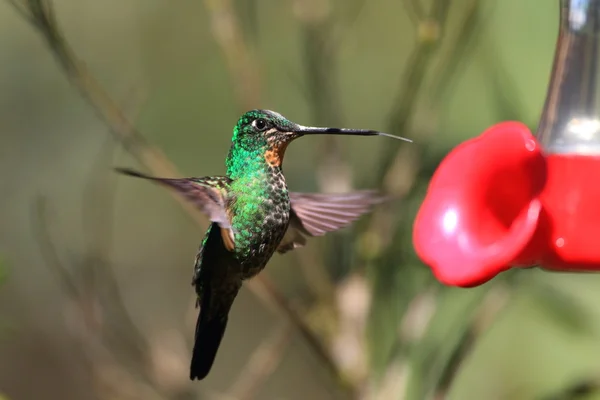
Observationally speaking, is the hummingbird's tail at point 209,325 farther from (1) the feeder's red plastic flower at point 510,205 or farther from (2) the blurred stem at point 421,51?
(2) the blurred stem at point 421,51

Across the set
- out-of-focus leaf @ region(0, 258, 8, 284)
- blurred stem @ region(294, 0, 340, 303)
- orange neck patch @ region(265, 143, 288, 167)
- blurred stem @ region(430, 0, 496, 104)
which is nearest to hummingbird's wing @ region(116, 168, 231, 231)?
orange neck patch @ region(265, 143, 288, 167)

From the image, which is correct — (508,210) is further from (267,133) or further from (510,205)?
(267,133)

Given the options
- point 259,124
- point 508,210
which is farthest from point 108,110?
point 508,210

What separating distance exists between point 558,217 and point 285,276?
287cm

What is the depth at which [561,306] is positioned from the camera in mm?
3178

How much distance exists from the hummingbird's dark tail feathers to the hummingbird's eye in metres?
0.39

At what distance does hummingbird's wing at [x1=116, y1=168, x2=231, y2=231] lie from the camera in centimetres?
121

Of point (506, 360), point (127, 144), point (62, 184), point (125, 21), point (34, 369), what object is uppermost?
point (125, 21)

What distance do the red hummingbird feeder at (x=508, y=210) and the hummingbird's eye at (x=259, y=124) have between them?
0.34 m

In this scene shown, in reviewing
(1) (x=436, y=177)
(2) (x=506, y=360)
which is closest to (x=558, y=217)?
(1) (x=436, y=177)

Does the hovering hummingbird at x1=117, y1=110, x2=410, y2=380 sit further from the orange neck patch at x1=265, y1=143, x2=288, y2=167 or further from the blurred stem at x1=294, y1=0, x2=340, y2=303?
the blurred stem at x1=294, y1=0, x2=340, y2=303

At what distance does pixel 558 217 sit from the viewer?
4.53 ft

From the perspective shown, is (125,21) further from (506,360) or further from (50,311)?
(506,360)

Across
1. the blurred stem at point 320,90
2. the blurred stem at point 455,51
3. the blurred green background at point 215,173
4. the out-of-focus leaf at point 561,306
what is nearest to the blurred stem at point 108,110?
the blurred stem at point 320,90
